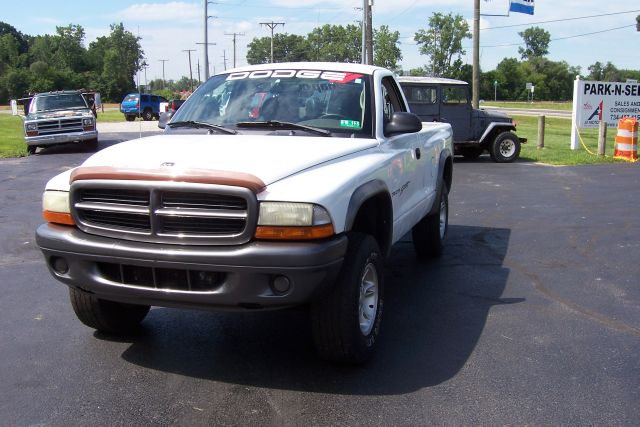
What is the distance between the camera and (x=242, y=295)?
11.3 ft

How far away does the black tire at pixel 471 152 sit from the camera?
17.9 meters

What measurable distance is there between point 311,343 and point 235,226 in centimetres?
131

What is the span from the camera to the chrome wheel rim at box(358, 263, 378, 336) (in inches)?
159

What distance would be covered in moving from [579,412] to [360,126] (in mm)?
2385

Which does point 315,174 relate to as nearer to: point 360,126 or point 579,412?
point 360,126

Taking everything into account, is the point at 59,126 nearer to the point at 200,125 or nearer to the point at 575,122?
the point at 575,122

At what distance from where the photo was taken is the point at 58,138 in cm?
2053

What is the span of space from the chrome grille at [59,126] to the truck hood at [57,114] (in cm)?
16

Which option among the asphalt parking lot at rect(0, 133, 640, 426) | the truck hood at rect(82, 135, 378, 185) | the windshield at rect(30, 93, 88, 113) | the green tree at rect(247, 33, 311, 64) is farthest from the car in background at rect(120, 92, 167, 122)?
the green tree at rect(247, 33, 311, 64)

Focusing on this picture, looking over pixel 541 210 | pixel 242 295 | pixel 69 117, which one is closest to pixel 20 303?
pixel 242 295

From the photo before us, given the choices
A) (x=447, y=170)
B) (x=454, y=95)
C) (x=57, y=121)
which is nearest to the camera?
(x=447, y=170)

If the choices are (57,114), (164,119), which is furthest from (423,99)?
(57,114)

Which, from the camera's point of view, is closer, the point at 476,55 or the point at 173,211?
the point at 173,211

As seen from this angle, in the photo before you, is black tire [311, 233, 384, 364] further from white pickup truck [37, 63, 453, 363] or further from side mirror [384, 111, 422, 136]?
side mirror [384, 111, 422, 136]
